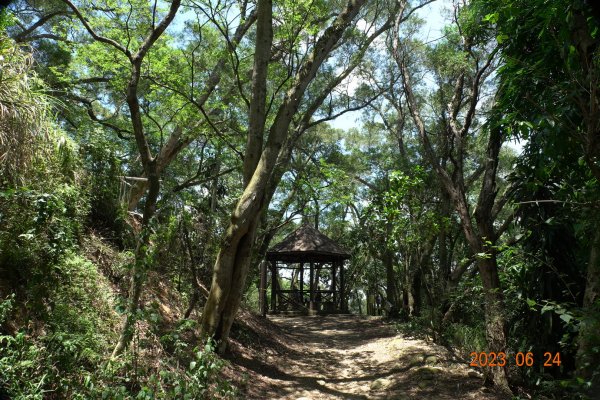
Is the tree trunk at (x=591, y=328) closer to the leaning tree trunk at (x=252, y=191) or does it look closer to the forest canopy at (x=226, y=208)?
the forest canopy at (x=226, y=208)

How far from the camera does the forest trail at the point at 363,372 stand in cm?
620

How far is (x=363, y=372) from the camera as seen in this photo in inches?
305

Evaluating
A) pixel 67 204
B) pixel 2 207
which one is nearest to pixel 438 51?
pixel 67 204

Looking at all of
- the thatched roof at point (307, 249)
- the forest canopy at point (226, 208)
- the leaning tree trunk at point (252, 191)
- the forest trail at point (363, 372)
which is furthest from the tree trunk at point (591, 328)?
the thatched roof at point (307, 249)

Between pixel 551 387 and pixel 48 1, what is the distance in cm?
1393

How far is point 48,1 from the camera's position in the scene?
1185 centimetres

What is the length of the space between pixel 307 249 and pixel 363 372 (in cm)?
816

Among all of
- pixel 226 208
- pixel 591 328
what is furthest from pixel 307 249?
pixel 591 328

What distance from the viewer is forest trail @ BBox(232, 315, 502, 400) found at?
620cm

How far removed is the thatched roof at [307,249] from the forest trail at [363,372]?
17.0 ft

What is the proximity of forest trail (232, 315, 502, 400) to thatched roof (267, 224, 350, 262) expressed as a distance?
17.0 feet
